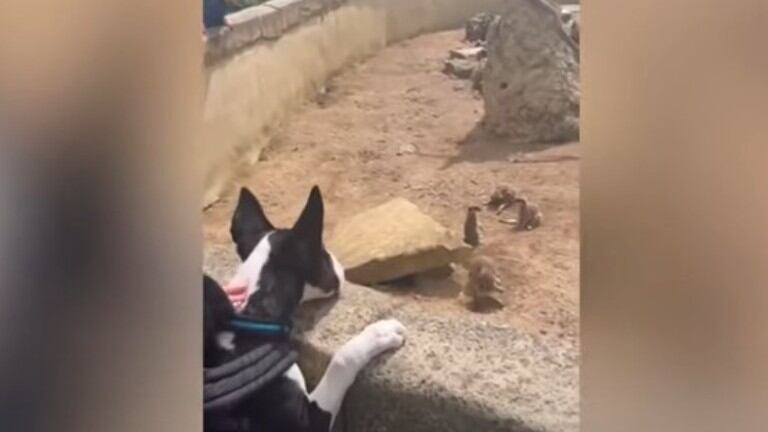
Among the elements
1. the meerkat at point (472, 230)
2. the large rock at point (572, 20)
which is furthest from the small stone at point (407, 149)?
the large rock at point (572, 20)

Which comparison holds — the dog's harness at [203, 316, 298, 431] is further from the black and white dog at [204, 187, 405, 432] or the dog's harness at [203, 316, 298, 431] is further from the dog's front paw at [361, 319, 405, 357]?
the dog's front paw at [361, 319, 405, 357]

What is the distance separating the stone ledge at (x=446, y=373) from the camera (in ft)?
3.83

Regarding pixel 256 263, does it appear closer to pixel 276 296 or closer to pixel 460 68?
pixel 276 296

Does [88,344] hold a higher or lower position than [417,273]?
lower

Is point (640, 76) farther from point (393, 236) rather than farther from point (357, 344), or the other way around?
point (357, 344)

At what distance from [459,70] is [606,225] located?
0.82 ft

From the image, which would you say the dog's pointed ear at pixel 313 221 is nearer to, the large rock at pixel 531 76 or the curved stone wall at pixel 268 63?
the curved stone wall at pixel 268 63

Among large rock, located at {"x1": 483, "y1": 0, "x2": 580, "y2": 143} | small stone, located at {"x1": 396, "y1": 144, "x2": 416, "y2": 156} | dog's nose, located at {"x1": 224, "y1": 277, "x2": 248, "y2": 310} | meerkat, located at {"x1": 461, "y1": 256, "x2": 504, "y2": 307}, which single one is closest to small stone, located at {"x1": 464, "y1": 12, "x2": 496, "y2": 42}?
large rock, located at {"x1": 483, "y1": 0, "x2": 580, "y2": 143}

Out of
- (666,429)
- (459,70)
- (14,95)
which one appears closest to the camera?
(666,429)

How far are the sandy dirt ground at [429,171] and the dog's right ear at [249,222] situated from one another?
0.04 ft

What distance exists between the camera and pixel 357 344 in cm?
125

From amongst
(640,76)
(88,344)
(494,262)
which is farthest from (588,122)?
(88,344)

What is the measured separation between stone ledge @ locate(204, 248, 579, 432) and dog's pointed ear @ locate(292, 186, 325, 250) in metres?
0.07

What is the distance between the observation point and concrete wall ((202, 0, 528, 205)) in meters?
1.30
